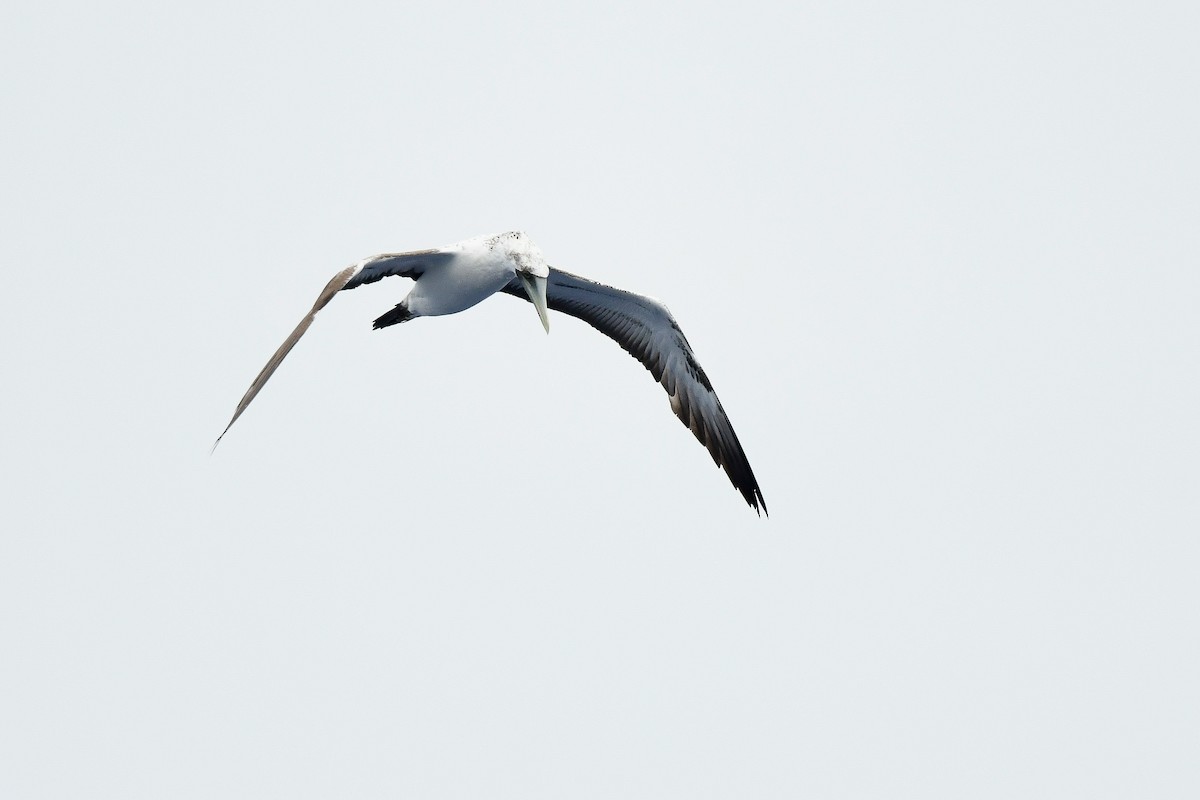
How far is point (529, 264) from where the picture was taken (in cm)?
1481

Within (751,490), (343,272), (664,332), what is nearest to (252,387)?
(343,272)

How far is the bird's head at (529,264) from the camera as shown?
1482 centimetres

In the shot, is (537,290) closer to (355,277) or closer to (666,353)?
(355,277)

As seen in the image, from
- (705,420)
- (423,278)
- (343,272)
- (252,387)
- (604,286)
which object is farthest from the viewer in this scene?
(705,420)

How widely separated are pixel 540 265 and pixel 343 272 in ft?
7.70

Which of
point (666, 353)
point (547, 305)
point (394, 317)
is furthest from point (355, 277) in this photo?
point (666, 353)

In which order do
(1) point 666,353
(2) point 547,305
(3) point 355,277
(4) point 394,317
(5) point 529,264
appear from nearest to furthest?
(3) point 355,277
(5) point 529,264
(4) point 394,317
(2) point 547,305
(1) point 666,353

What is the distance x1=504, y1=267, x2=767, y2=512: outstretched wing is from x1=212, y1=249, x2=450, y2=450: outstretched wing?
256 centimetres

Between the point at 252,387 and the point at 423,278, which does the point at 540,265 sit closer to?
the point at 423,278

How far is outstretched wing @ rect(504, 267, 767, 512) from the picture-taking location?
17.5 meters

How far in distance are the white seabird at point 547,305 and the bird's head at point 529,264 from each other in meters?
0.01

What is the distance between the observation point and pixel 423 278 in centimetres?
1536

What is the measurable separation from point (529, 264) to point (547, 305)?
278cm

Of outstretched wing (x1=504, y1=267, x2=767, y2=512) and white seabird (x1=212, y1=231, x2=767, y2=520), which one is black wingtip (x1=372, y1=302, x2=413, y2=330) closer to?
white seabird (x1=212, y1=231, x2=767, y2=520)
